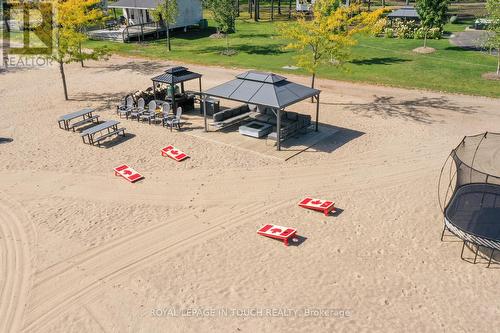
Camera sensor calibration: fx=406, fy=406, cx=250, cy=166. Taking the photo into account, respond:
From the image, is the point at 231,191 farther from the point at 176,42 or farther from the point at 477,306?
the point at 176,42

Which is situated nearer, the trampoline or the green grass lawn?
the trampoline

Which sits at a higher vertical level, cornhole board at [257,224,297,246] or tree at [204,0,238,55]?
tree at [204,0,238,55]

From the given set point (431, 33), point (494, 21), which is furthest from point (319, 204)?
point (431, 33)

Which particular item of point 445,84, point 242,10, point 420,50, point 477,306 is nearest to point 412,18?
point 420,50

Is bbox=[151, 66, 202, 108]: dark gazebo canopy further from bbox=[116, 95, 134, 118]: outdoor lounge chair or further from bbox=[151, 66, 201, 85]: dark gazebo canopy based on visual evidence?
bbox=[116, 95, 134, 118]: outdoor lounge chair

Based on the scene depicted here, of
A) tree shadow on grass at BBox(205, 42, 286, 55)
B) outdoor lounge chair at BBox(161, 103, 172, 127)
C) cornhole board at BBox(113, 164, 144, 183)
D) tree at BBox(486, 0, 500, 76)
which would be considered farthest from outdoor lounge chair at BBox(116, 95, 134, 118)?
tree at BBox(486, 0, 500, 76)

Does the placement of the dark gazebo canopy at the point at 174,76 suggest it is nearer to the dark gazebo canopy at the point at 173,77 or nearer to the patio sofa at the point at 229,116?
the dark gazebo canopy at the point at 173,77
